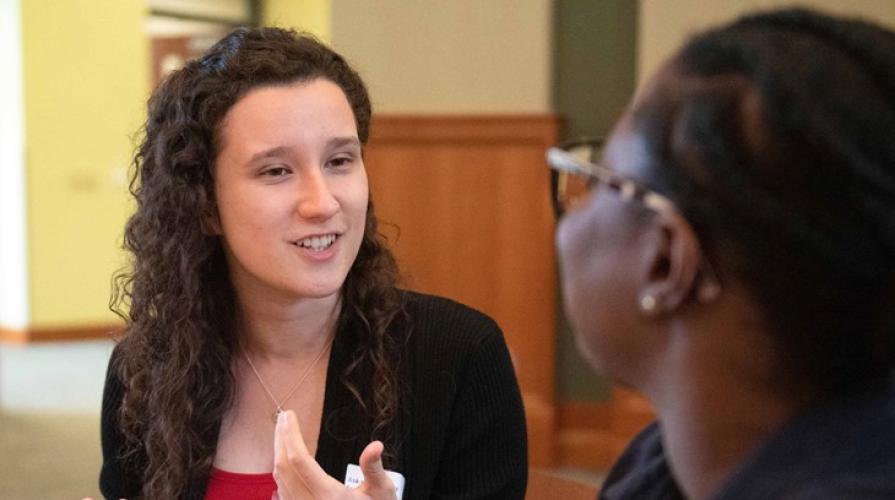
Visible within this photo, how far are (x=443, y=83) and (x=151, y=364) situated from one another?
2396 mm

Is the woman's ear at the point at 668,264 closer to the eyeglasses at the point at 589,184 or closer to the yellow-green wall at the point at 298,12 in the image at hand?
the eyeglasses at the point at 589,184

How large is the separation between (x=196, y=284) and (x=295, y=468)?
528 millimetres

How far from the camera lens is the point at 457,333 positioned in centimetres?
156

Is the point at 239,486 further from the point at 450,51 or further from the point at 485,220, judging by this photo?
the point at 450,51

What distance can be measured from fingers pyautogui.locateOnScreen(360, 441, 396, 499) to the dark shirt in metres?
0.54

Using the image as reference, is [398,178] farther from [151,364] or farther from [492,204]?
[151,364]

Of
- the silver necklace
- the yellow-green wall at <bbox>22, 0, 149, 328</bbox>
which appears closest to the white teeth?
the silver necklace

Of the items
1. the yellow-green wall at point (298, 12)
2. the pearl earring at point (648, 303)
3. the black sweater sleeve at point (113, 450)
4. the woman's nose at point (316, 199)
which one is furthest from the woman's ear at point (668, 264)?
the yellow-green wall at point (298, 12)

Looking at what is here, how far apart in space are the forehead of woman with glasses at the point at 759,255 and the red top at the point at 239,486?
912 millimetres

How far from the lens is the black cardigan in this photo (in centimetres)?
150

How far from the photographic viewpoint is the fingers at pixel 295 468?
1.13 metres

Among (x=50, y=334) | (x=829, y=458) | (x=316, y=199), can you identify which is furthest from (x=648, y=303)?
(x=50, y=334)

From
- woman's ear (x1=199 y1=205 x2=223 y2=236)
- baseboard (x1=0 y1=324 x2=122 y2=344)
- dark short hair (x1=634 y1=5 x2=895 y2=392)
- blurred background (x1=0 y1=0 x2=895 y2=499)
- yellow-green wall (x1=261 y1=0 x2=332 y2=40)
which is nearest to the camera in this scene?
dark short hair (x1=634 y1=5 x2=895 y2=392)

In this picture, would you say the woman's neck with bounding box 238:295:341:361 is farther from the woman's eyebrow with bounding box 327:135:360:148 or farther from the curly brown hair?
the woman's eyebrow with bounding box 327:135:360:148
